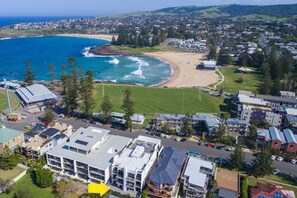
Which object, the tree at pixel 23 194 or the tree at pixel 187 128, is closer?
the tree at pixel 23 194

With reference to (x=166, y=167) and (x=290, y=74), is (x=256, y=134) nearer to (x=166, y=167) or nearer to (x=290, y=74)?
(x=166, y=167)

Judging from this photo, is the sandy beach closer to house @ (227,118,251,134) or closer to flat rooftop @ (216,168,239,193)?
house @ (227,118,251,134)

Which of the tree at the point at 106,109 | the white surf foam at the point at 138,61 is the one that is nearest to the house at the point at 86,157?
the tree at the point at 106,109

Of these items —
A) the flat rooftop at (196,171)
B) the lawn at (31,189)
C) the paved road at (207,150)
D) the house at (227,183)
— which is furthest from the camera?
the paved road at (207,150)

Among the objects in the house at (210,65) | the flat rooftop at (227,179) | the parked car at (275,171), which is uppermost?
the house at (210,65)

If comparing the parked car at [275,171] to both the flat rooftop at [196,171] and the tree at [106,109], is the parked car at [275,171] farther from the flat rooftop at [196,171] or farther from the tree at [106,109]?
the tree at [106,109]

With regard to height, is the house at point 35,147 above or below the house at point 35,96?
below

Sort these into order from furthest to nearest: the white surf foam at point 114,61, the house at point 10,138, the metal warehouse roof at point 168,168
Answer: the white surf foam at point 114,61, the house at point 10,138, the metal warehouse roof at point 168,168

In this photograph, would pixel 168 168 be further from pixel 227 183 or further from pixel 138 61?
→ pixel 138 61
